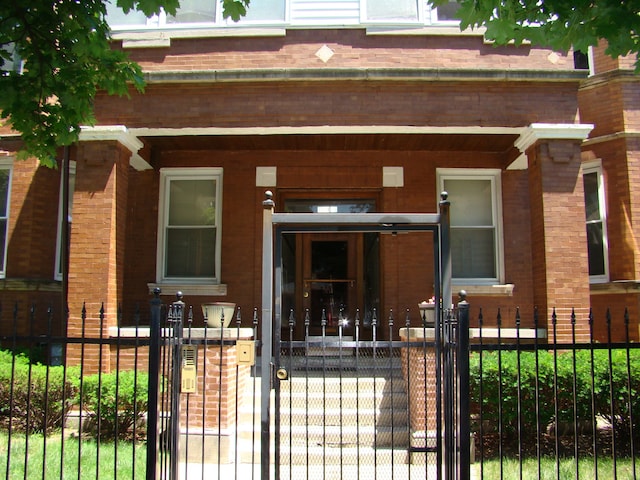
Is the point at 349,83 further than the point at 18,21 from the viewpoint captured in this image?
Yes

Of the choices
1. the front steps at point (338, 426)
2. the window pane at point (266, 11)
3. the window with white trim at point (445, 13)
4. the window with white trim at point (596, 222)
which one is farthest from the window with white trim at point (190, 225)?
the window with white trim at point (596, 222)

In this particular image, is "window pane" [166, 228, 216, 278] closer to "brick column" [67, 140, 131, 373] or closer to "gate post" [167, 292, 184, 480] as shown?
"brick column" [67, 140, 131, 373]

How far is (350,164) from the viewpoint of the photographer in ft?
33.1

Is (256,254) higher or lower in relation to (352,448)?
higher

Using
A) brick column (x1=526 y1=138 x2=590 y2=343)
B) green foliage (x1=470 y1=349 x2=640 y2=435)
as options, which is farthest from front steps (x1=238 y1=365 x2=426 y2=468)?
brick column (x1=526 y1=138 x2=590 y2=343)

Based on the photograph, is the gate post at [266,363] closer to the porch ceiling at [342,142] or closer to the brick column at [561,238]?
the porch ceiling at [342,142]

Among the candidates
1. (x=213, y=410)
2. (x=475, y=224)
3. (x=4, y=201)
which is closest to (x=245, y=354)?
(x=213, y=410)

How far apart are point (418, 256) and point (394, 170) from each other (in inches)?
59.6

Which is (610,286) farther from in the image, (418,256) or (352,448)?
(352,448)

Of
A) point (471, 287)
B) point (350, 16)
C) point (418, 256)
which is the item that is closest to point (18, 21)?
point (350, 16)

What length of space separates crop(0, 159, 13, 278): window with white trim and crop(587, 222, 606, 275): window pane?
10529mm

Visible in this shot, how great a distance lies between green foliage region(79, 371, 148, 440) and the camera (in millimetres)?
6812

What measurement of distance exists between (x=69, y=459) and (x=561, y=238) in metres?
6.67

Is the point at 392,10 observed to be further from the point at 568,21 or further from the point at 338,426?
the point at 338,426
